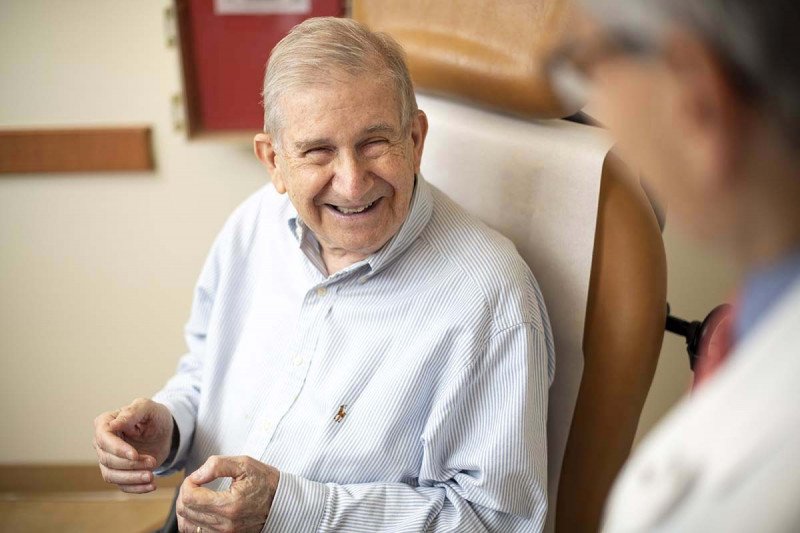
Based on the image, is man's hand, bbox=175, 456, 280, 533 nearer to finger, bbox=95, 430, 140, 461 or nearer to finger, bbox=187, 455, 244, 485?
finger, bbox=187, 455, 244, 485

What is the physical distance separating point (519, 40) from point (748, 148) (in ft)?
2.50

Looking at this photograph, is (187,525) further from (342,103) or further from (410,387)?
(342,103)

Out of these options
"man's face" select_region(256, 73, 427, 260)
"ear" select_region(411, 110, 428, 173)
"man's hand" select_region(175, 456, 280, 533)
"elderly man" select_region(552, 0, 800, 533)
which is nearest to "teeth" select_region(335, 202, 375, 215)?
"man's face" select_region(256, 73, 427, 260)

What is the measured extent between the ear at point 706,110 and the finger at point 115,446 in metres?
1.04

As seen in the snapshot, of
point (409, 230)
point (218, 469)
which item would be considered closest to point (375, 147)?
point (409, 230)

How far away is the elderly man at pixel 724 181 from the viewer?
0.44m

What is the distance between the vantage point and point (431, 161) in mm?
1466

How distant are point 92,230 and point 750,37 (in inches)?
83.1

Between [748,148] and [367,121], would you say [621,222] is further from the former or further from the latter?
[748,148]

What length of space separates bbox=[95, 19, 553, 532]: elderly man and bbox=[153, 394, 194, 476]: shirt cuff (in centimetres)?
6

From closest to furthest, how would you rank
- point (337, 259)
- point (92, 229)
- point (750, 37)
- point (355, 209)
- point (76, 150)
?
point (750, 37), point (355, 209), point (337, 259), point (76, 150), point (92, 229)

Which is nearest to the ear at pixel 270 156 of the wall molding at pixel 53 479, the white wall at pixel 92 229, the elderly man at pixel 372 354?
the elderly man at pixel 372 354

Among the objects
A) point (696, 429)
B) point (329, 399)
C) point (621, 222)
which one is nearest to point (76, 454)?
point (329, 399)

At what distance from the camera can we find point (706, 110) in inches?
18.1
